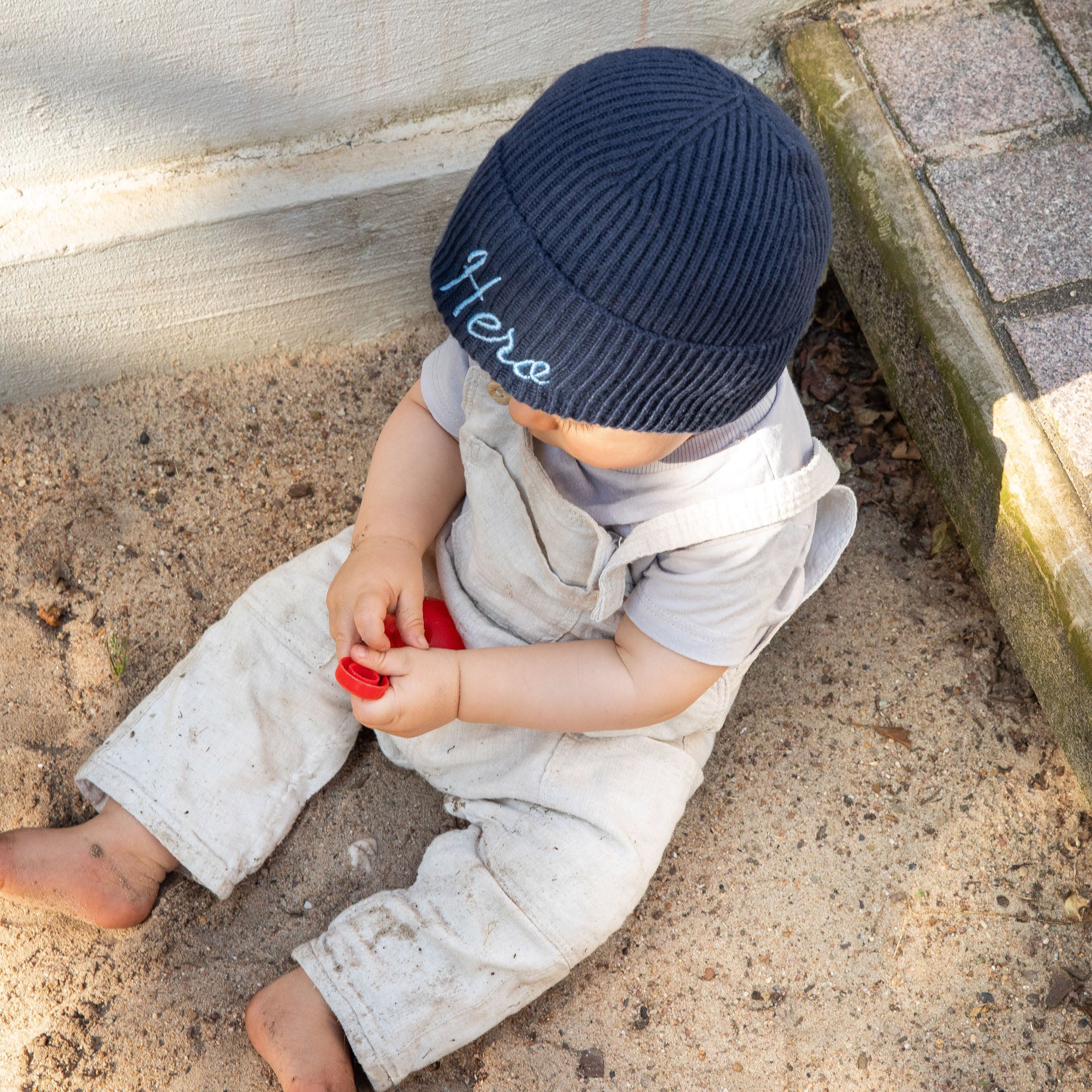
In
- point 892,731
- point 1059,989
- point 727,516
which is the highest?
point 727,516

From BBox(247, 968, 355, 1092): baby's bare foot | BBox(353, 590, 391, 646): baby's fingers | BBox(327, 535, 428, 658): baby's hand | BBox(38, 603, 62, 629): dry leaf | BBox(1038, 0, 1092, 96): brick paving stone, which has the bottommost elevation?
BBox(247, 968, 355, 1092): baby's bare foot

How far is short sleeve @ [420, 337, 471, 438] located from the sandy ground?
0.39m

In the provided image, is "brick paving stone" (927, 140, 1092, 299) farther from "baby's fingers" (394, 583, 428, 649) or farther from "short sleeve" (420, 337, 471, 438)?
"baby's fingers" (394, 583, 428, 649)

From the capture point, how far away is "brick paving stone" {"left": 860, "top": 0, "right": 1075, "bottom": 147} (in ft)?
5.42

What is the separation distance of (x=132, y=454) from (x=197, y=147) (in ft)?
1.59

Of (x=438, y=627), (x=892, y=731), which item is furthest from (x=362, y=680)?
(x=892, y=731)

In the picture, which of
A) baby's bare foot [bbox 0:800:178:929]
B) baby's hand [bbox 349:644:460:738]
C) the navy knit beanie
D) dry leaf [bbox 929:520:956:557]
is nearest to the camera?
the navy knit beanie

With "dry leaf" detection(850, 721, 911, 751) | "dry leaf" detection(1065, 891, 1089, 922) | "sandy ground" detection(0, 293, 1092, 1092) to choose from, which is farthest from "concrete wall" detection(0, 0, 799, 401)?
"dry leaf" detection(1065, 891, 1089, 922)

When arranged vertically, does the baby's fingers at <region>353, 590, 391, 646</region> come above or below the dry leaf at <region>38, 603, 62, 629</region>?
above

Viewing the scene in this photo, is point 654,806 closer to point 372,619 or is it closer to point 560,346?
point 372,619

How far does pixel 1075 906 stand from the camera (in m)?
1.46

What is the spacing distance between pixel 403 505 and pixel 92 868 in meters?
0.59

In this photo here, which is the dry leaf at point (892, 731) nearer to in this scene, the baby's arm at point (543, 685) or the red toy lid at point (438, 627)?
the baby's arm at point (543, 685)

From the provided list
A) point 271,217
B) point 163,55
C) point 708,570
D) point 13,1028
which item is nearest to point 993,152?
point 708,570
